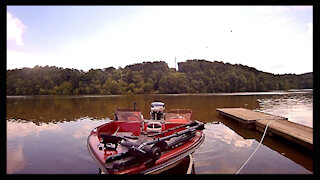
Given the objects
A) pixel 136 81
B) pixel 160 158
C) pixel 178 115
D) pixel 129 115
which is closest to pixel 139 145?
pixel 160 158

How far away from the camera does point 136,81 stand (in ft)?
230

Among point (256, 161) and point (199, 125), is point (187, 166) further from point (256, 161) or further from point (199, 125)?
point (256, 161)

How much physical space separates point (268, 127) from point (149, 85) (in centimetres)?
5894

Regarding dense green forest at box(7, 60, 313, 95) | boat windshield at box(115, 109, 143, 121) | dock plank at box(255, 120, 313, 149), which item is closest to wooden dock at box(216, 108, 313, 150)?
dock plank at box(255, 120, 313, 149)

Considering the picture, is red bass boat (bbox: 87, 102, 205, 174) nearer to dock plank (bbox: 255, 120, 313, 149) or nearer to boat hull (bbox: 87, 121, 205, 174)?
boat hull (bbox: 87, 121, 205, 174)

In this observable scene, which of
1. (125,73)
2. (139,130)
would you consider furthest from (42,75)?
(139,130)

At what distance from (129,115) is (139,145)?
3127 millimetres

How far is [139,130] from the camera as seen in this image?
7.09m

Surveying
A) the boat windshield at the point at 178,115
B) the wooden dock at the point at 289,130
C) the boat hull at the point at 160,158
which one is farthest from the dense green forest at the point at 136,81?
the boat hull at the point at 160,158

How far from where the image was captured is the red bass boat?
13.6 ft

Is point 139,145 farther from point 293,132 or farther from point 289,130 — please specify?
point 289,130

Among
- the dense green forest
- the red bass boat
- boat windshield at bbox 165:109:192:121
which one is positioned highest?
the dense green forest

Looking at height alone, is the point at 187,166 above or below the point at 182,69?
below

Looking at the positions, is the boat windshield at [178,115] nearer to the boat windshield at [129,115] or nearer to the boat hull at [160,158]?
the boat windshield at [129,115]
